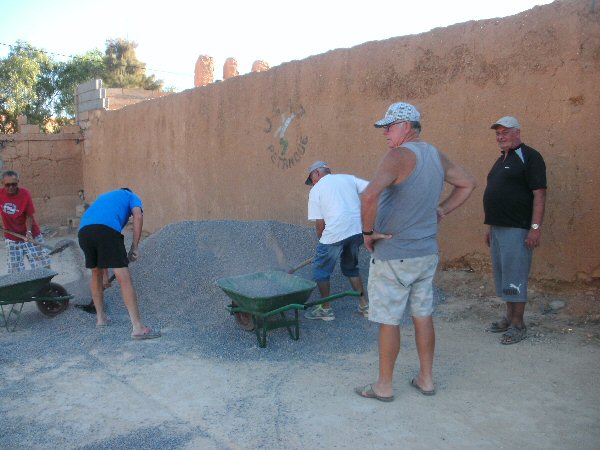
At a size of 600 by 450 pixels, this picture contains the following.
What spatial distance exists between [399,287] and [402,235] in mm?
311

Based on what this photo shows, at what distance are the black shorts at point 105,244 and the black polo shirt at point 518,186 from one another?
315 cm

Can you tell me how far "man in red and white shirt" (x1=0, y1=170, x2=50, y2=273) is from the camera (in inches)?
268

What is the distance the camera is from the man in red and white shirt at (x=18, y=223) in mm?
6801

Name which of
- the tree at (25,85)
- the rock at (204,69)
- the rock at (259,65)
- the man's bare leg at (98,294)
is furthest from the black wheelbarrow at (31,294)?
the tree at (25,85)

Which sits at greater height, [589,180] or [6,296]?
[589,180]

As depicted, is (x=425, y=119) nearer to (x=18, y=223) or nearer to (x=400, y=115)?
(x=400, y=115)

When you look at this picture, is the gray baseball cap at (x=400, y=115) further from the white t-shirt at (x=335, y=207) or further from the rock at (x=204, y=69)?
the rock at (x=204, y=69)

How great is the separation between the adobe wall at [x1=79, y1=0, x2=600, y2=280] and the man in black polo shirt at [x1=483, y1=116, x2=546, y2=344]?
825mm

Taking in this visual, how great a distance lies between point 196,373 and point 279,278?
1.42 meters

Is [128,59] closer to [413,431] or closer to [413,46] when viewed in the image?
[413,46]

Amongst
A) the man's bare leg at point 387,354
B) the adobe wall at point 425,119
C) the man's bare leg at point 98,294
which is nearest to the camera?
the man's bare leg at point 387,354

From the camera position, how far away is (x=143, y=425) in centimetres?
347

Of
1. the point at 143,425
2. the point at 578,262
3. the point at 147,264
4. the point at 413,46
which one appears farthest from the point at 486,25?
the point at 143,425

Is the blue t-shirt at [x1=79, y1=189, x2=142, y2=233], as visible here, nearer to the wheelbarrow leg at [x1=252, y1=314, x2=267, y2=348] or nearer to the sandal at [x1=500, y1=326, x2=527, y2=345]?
the wheelbarrow leg at [x1=252, y1=314, x2=267, y2=348]
